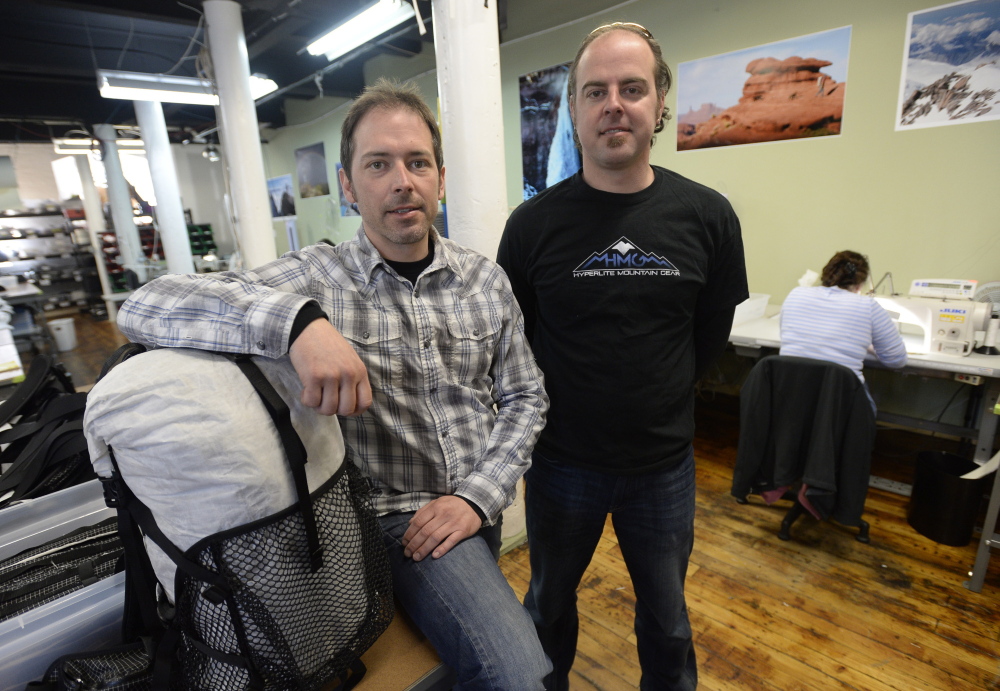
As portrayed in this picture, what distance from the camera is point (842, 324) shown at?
2.35 meters

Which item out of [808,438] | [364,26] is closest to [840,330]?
[808,438]

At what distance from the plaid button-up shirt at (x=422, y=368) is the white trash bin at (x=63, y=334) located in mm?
8165

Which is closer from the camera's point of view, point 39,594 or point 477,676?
point 477,676

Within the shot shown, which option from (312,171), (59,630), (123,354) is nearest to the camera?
(123,354)

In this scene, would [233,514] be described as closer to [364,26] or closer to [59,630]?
[59,630]

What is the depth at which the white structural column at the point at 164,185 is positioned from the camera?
6773mm

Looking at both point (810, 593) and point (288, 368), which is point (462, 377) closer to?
point (288, 368)

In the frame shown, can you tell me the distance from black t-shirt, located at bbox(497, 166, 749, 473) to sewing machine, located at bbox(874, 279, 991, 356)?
1.92m

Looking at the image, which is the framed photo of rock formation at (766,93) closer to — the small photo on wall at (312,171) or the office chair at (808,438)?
the office chair at (808,438)

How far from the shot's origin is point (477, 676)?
0.83m

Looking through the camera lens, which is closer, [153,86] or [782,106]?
[782,106]

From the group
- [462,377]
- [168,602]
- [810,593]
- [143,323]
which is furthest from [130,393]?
[810,593]

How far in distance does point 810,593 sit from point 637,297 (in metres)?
1.75

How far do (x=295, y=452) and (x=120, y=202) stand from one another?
1024 centimetres
